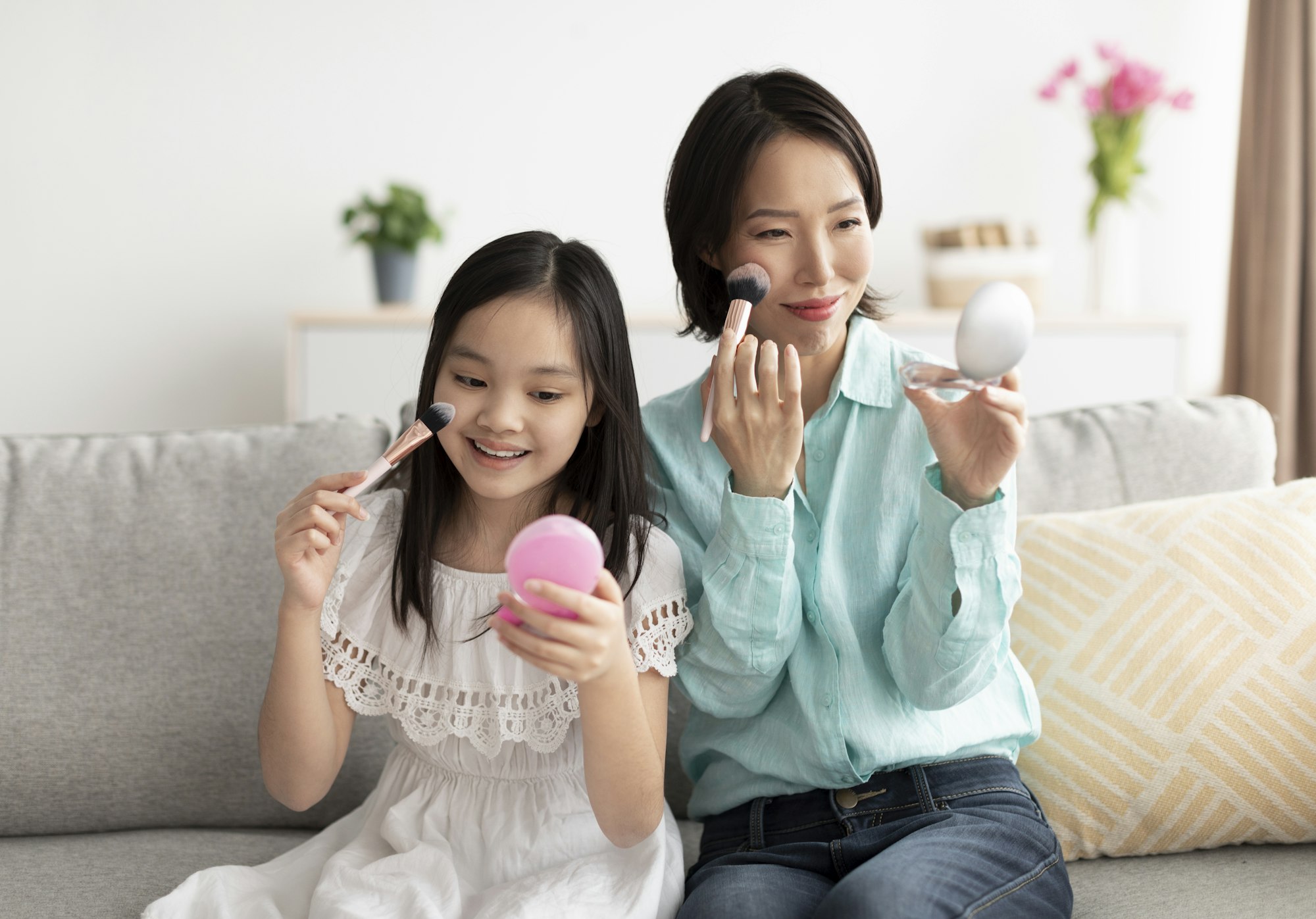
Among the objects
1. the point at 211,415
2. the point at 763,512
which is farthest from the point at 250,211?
the point at 763,512

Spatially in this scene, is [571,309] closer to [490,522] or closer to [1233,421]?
[490,522]

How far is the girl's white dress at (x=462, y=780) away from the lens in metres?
1.04

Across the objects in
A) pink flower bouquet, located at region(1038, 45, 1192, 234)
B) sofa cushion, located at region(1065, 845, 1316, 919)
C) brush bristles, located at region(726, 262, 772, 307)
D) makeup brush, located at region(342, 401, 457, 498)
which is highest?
pink flower bouquet, located at region(1038, 45, 1192, 234)

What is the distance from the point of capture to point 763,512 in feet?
3.42

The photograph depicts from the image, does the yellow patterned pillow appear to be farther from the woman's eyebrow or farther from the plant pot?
the plant pot

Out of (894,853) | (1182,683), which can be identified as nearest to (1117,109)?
(1182,683)

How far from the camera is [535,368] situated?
1.03 m

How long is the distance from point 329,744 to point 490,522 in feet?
0.87

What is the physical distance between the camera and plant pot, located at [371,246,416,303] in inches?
112

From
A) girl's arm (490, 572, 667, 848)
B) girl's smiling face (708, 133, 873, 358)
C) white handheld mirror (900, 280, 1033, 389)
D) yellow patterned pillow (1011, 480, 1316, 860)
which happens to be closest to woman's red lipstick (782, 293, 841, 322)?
girl's smiling face (708, 133, 873, 358)

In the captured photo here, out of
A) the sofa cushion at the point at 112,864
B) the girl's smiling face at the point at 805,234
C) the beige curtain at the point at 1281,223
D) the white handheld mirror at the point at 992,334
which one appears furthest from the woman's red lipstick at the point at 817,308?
the beige curtain at the point at 1281,223

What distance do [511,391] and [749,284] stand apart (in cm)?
25

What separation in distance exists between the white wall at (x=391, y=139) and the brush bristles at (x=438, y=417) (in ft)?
6.66

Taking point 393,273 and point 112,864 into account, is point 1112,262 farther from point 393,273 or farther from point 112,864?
point 112,864
